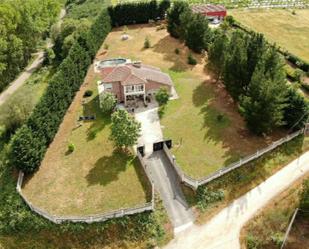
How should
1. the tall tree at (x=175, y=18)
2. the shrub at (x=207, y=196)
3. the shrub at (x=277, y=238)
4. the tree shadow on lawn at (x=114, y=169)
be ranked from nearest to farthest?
the shrub at (x=277, y=238), the shrub at (x=207, y=196), the tree shadow on lawn at (x=114, y=169), the tall tree at (x=175, y=18)

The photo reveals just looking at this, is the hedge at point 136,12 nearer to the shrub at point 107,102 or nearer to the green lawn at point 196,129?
the green lawn at point 196,129

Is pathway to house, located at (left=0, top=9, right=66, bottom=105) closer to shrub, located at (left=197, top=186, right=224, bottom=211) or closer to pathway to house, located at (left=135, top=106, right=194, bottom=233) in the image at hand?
pathway to house, located at (left=135, top=106, right=194, bottom=233)

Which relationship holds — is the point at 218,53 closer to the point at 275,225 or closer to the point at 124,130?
the point at 124,130

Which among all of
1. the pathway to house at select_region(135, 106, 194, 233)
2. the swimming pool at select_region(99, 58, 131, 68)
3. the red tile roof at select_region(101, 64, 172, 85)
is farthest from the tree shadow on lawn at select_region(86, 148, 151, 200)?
the swimming pool at select_region(99, 58, 131, 68)

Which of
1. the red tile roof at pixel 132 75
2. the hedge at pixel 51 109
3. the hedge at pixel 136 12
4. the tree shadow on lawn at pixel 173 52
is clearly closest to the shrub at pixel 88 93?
the hedge at pixel 51 109

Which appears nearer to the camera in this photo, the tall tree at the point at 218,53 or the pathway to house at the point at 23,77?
the tall tree at the point at 218,53

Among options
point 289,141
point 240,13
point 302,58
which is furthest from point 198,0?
point 289,141

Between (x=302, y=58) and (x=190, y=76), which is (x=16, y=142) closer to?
(x=190, y=76)
